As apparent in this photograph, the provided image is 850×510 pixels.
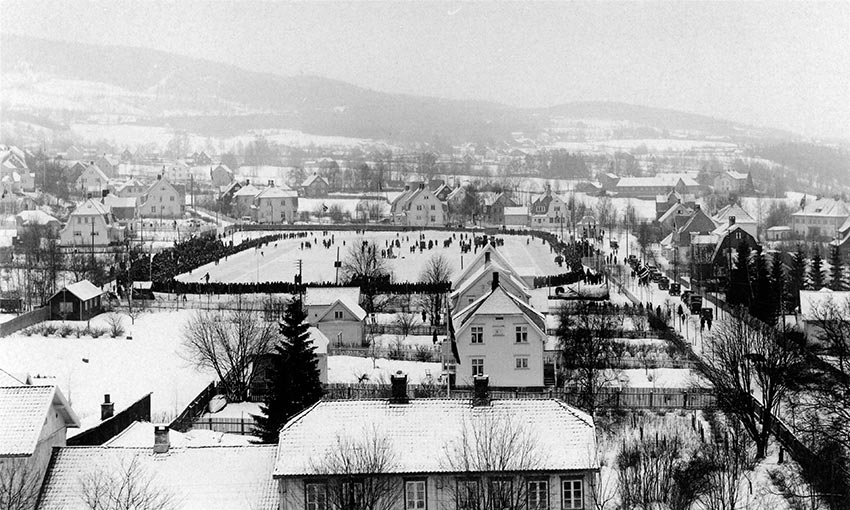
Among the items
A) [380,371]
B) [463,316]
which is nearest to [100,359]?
[380,371]

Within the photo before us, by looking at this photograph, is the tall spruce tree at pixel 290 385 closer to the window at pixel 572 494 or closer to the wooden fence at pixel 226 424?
the wooden fence at pixel 226 424

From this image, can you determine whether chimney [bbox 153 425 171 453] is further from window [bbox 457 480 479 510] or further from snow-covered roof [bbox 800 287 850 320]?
snow-covered roof [bbox 800 287 850 320]

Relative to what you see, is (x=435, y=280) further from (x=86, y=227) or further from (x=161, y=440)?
(x=161, y=440)

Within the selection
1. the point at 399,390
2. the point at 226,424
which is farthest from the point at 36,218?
the point at 399,390

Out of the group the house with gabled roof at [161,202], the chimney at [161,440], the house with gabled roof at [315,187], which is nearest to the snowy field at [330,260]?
the house with gabled roof at [161,202]

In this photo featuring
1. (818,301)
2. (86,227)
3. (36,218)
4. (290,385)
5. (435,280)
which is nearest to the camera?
(290,385)

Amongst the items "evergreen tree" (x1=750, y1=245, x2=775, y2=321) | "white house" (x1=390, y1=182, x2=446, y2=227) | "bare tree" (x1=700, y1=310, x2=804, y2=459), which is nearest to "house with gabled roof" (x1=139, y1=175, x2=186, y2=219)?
"white house" (x1=390, y1=182, x2=446, y2=227)
